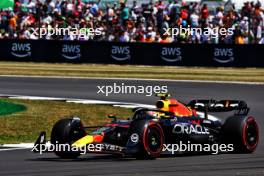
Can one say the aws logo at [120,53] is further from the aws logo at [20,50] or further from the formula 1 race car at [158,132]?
the formula 1 race car at [158,132]

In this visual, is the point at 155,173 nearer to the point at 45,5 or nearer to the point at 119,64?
the point at 119,64

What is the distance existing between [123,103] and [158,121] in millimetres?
10753

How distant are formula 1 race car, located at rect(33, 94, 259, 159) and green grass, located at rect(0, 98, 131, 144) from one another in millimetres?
3110

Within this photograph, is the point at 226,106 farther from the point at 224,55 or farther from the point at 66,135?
the point at 224,55

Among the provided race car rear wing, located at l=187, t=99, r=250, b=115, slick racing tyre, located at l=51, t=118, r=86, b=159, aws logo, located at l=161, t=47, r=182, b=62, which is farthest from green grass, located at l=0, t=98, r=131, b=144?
aws logo, located at l=161, t=47, r=182, b=62

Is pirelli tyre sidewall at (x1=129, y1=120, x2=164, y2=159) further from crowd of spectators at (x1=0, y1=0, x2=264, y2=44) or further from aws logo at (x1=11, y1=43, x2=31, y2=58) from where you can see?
aws logo at (x1=11, y1=43, x2=31, y2=58)

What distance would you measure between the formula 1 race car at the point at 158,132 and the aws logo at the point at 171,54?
72.5ft

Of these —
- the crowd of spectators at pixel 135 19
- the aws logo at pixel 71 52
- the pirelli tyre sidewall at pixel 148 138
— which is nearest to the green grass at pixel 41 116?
the pirelli tyre sidewall at pixel 148 138

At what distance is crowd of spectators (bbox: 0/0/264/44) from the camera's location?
1460 inches

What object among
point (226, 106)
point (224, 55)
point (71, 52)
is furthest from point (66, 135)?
point (71, 52)

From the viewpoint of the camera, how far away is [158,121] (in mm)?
13203

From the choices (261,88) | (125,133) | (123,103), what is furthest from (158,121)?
(261,88)

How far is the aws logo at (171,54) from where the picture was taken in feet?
120

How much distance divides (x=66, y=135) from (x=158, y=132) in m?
1.35
